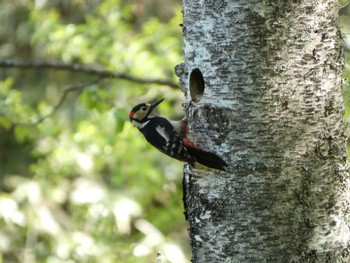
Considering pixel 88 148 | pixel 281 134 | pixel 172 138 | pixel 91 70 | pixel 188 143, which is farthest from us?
pixel 88 148

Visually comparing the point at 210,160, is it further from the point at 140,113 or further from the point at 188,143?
the point at 140,113

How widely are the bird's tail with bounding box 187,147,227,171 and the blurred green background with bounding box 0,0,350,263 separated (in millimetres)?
984

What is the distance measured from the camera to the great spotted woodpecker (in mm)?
2436

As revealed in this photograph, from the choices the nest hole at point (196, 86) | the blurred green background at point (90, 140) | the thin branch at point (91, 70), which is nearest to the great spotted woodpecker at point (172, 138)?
the nest hole at point (196, 86)

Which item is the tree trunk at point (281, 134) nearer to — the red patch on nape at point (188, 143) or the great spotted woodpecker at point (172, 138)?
the great spotted woodpecker at point (172, 138)

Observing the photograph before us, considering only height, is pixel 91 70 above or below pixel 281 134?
above

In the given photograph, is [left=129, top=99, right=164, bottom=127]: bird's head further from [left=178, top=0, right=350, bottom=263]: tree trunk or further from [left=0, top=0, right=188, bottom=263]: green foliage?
[left=178, top=0, right=350, bottom=263]: tree trunk

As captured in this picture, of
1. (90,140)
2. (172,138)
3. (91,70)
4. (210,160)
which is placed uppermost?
(91,70)

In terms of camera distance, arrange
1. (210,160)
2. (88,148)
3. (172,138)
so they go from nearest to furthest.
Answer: (210,160) < (172,138) < (88,148)

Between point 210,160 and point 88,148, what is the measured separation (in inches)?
162

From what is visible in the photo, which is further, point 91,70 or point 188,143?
point 91,70

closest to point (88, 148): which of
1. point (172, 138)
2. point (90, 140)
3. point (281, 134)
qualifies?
point (90, 140)

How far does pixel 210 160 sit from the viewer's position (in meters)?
2.43

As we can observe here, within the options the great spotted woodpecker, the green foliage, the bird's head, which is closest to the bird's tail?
the great spotted woodpecker
